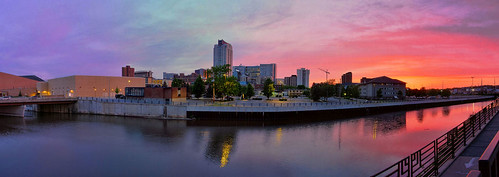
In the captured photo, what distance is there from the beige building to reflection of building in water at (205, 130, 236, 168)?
6855 centimetres

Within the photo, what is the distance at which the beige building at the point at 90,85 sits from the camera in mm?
93312

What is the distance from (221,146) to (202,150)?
2569 millimetres

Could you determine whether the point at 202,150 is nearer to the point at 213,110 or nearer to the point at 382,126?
the point at 213,110

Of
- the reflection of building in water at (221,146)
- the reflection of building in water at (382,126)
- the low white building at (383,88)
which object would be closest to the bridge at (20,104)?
the reflection of building in water at (221,146)

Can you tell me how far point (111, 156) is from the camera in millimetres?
25812

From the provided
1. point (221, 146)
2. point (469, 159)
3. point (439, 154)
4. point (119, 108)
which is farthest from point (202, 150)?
point (119, 108)

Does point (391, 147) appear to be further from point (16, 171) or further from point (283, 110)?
point (16, 171)

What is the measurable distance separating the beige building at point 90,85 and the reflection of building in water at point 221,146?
225 feet

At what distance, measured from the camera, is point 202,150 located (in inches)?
1085

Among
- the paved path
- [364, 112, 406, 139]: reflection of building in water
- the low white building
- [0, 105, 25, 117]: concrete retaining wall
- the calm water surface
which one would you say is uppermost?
the low white building

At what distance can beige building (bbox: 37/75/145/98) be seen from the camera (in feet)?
306

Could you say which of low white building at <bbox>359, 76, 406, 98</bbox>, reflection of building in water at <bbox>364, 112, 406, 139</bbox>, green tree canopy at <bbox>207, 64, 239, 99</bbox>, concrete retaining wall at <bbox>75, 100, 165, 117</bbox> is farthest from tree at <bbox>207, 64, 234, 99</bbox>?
low white building at <bbox>359, 76, 406, 98</bbox>

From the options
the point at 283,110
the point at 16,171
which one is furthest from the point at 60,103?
the point at 283,110

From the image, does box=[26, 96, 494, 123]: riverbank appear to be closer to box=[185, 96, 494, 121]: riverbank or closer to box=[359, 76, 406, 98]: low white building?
box=[185, 96, 494, 121]: riverbank
